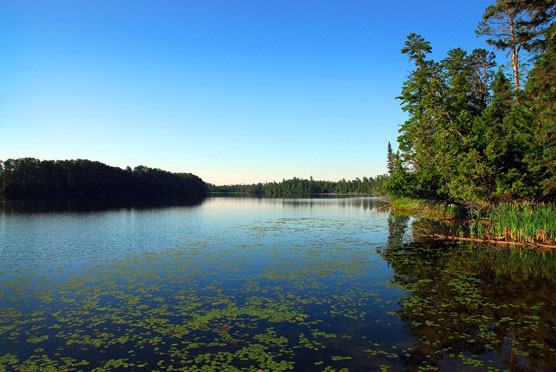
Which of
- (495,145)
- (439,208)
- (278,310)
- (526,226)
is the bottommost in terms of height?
(278,310)

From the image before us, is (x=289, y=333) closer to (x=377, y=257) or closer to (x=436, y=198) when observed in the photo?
(x=377, y=257)

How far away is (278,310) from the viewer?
475 inches

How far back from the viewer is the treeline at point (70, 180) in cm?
11981

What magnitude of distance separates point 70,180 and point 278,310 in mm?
144441

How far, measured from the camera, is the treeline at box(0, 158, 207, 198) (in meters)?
120

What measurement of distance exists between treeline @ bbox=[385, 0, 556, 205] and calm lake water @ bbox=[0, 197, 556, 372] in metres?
8.20

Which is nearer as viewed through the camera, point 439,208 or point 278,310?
point 278,310

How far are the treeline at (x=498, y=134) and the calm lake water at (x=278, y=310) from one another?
8.20 meters

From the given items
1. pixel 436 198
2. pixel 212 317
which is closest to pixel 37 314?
pixel 212 317

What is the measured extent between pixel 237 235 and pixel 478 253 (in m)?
19.5

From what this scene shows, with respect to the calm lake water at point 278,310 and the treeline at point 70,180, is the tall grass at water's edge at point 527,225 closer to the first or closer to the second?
the calm lake water at point 278,310

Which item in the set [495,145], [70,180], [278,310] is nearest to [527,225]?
[495,145]

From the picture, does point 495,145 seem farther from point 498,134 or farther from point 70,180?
point 70,180

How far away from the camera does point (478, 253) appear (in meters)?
22.0
